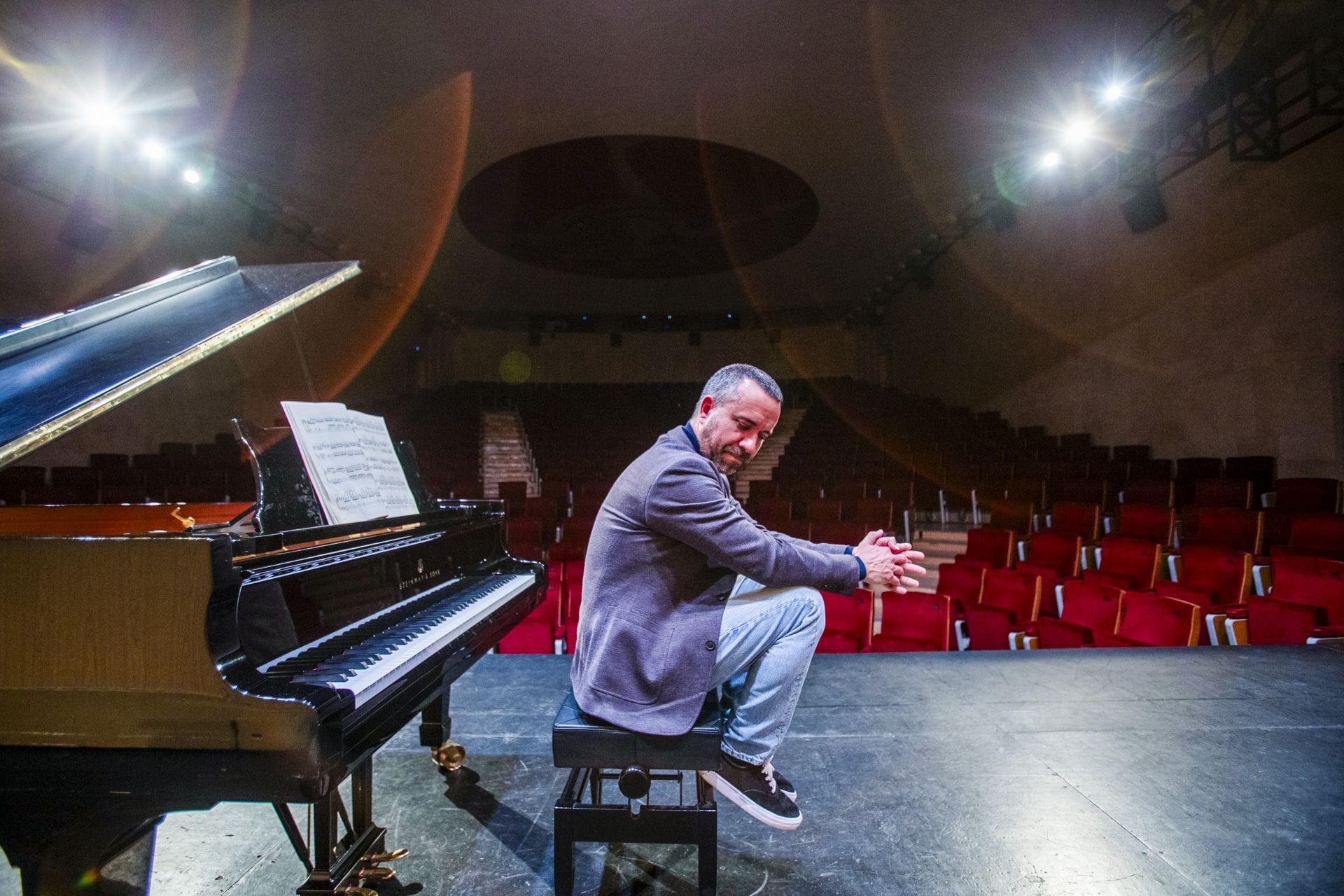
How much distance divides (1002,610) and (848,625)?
2.41 ft

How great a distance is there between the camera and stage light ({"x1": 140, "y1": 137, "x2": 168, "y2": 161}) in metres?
6.46

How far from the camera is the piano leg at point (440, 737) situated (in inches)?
71.6

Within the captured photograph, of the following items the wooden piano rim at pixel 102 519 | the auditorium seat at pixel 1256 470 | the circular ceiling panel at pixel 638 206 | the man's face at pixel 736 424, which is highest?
the circular ceiling panel at pixel 638 206

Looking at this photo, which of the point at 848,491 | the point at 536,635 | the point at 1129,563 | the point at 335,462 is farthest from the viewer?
the point at 848,491

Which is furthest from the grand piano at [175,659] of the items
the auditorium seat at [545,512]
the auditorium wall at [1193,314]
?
the auditorium wall at [1193,314]

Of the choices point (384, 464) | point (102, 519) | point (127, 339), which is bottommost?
point (102, 519)

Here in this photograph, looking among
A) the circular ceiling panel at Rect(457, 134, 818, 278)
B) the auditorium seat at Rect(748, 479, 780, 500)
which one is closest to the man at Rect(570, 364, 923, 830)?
the auditorium seat at Rect(748, 479, 780, 500)

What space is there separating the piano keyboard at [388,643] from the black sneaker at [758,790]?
63 centimetres

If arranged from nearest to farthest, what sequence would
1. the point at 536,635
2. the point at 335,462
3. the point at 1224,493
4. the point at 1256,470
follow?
the point at 335,462 < the point at 536,635 < the point at 1224,493 < the point at 1256,470

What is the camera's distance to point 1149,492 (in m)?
5.41

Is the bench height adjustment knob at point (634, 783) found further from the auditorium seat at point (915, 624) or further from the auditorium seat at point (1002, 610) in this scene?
the auditorium seat at point (1002, 610)

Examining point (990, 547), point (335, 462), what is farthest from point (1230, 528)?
point (335, 462)

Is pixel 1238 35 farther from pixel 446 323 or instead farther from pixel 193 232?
pixel 446 323

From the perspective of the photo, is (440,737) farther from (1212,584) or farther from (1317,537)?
(1317,537)
